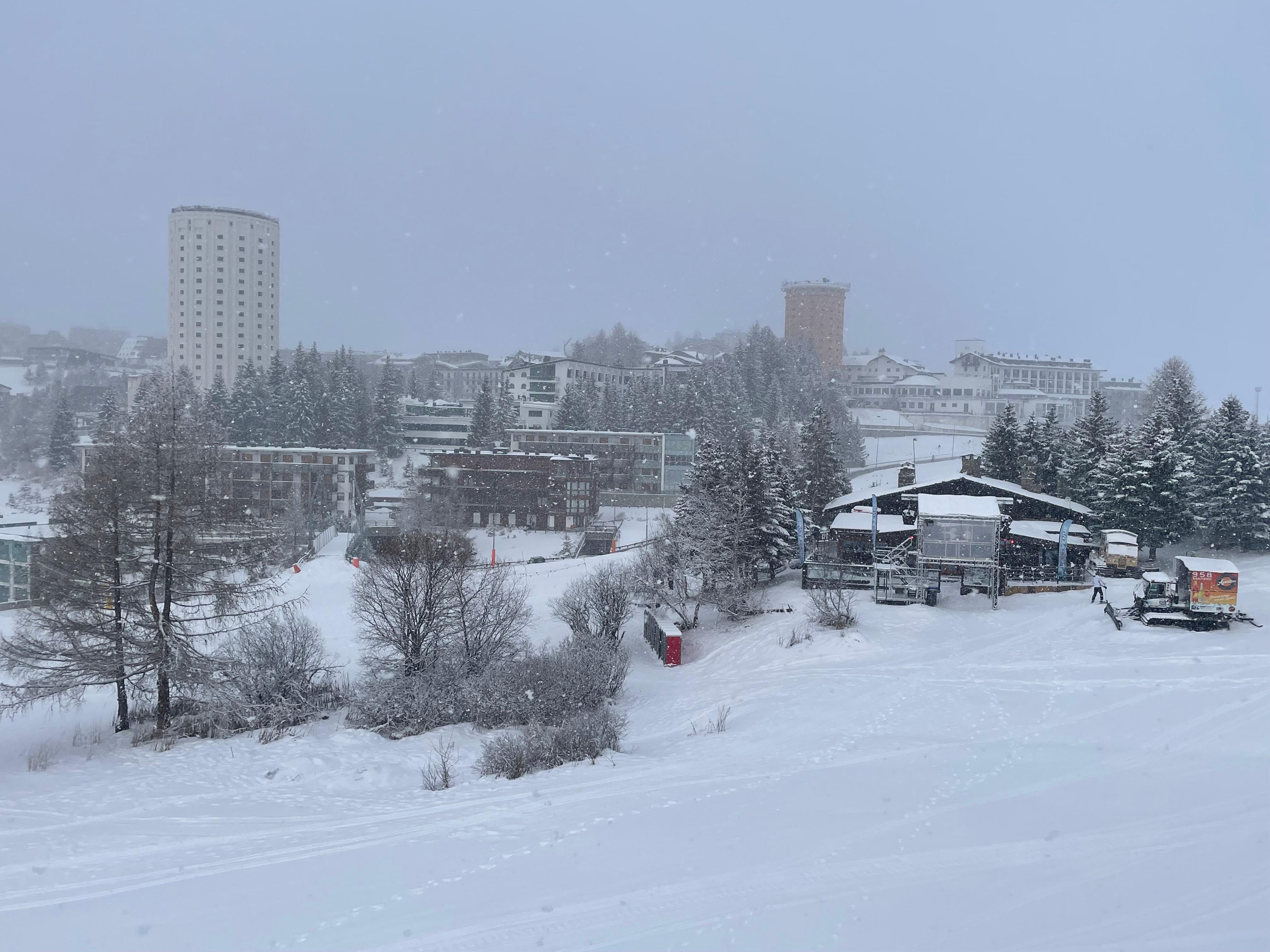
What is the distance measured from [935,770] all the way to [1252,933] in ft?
15.2

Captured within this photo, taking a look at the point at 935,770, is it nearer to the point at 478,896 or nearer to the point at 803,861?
the point at 803,861

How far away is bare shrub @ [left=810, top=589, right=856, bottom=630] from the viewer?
74.9ft

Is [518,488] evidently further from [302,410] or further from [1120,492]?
[1120,492]

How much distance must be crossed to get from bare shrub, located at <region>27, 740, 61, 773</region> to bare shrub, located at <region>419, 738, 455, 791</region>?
20.3 feet

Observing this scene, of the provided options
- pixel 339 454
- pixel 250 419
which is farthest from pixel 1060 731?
pixel 250 419

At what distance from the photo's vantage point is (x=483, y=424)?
245 ft

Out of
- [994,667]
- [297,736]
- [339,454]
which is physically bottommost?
[297,736]

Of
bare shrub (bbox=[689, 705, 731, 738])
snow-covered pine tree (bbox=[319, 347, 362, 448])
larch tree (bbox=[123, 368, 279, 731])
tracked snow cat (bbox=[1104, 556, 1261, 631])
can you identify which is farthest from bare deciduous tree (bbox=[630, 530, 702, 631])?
snow-covered pine tree (bbox=[319, 347, 362, 448])

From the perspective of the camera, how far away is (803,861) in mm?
8641

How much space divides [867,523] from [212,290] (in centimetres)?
11047

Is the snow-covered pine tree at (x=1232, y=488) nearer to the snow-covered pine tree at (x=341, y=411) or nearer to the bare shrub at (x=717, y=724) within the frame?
the bare shrub at (x=717, y=724)

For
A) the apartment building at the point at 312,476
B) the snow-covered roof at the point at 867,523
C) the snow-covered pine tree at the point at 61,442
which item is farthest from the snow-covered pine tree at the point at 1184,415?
the snow-covered pine tree at the point at 61,442

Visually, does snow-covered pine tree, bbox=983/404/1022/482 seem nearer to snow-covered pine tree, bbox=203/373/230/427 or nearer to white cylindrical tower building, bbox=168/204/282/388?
snow-covered pine tree, bbox=203/373/230/427

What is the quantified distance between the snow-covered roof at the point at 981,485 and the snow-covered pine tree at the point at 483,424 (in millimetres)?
42348
